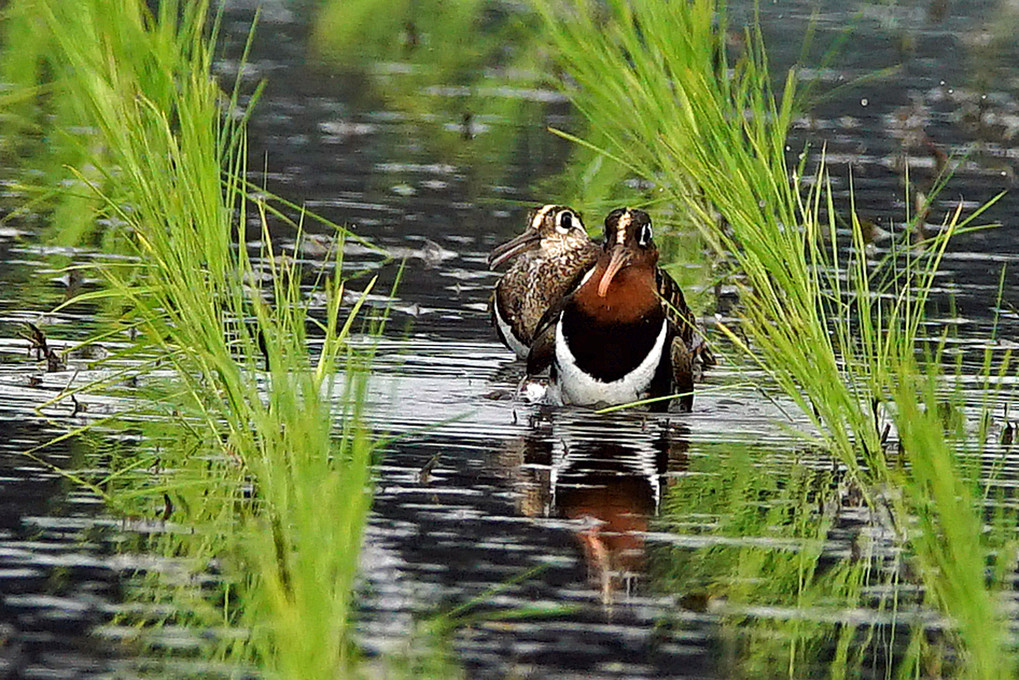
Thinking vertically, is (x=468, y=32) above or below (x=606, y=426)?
above

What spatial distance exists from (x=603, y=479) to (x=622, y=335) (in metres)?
1.26

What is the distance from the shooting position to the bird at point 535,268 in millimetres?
9523

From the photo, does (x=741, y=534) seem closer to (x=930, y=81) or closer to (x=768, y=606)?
(x=768, y=606)

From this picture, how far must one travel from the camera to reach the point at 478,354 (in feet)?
31.3

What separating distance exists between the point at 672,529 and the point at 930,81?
1340 cm

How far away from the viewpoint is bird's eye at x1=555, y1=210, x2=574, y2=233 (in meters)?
10.0

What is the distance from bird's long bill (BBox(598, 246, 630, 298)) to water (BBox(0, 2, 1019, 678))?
34 centimetres

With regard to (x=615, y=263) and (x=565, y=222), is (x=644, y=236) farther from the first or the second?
(x=565, y=222)

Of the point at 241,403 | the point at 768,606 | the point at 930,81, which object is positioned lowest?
the point at 768,606

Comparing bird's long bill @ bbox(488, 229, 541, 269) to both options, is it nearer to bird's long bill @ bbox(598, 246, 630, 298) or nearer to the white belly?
the white belly

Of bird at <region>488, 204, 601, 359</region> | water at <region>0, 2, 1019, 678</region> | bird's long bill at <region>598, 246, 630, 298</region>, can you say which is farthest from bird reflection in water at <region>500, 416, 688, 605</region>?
bird at <region>488, 204, 601, 359</region>

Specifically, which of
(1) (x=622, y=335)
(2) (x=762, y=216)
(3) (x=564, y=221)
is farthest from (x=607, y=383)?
(3) (x=564, y=221)

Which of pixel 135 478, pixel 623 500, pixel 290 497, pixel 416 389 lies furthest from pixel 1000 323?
pixel 290 497

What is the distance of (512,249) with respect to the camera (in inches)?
388
